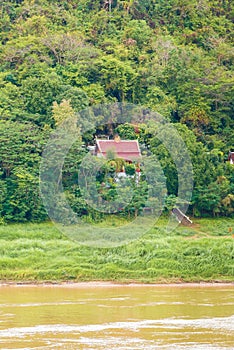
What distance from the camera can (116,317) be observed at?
2273 centimetres

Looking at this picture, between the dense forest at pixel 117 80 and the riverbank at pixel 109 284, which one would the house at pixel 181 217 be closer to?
the dense forest at pixel 117 80

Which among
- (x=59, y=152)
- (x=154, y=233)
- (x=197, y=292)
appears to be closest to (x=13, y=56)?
(x=59, y=152)

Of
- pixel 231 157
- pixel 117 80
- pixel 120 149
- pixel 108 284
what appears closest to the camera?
pixel 108 284

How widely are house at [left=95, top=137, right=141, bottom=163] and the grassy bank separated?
4662 millimetres

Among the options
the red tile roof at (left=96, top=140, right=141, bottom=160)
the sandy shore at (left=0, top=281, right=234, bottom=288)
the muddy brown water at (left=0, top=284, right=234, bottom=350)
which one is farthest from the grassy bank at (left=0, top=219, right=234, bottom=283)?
the red tile roof at (left=96, top=140, right=141, bottom=160)

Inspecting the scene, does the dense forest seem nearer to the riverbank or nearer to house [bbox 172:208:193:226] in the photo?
house [bbox 172:208:193:226]

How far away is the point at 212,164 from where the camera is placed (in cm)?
3716

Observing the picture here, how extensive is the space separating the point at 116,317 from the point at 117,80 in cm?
2074

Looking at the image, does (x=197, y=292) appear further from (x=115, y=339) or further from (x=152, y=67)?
(x=152, y=67)

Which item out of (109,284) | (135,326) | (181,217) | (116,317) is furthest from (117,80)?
(135,326)

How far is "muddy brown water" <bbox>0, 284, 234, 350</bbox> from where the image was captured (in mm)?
19703

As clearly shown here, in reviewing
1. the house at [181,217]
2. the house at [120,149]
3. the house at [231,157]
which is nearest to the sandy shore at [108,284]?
the house at [181,217]

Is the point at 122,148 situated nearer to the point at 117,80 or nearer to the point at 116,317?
the point at 117,80

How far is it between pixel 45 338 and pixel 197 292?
819 cm
